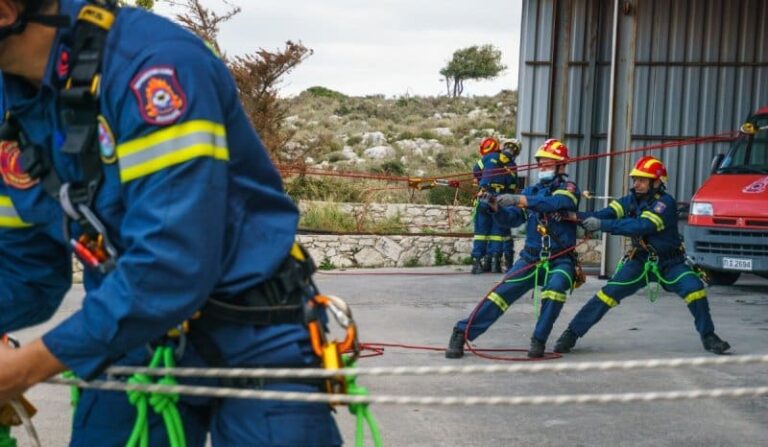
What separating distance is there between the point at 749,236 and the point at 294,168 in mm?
7866

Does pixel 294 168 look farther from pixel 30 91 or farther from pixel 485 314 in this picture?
pixel 30 91

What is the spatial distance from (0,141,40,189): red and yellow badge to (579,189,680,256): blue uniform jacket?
23.0ft

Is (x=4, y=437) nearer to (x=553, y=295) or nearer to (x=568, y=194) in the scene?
(x=553, y=295)

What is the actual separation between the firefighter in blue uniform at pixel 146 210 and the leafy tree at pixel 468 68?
56187 mm

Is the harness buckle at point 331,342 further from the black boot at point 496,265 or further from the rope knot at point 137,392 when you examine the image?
the black boot at point 496,265

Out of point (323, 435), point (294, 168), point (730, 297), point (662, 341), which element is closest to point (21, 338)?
point (662, 341)

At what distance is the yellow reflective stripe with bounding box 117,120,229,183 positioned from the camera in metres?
2.19

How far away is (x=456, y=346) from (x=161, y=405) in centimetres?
664

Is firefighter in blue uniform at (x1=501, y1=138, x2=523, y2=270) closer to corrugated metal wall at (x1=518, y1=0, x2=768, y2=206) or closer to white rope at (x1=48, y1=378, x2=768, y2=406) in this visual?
corrugated metal wall at (x1=518, y1=0, x2=768, y2=206)

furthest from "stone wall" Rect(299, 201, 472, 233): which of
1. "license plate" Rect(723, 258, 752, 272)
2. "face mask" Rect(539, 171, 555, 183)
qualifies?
"face mask" Rect(539, 171, 555, 183)

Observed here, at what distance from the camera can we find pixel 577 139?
57.4 ft

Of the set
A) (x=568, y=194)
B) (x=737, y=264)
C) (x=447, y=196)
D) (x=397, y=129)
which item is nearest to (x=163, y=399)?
(x=568, y=194)

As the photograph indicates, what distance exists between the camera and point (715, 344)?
363 inches

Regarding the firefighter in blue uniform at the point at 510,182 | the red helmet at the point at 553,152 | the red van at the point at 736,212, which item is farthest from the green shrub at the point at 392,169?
the red helmet at the point at 553,152
